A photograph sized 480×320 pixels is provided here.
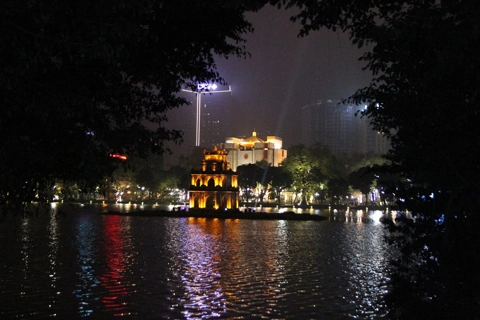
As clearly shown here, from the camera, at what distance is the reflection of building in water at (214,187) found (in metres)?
66.8

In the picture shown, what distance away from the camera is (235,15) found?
9680 mm

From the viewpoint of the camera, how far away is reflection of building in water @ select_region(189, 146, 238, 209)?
66.8m

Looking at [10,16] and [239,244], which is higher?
[10,16]

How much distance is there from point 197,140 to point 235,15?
177 meters

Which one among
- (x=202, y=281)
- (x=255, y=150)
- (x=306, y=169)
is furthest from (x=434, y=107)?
(x=255, y=150)

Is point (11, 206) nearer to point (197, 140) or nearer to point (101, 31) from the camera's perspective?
point (101, 31)

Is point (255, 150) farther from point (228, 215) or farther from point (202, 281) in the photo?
point (202, 281)

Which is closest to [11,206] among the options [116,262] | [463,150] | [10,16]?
[10,16]

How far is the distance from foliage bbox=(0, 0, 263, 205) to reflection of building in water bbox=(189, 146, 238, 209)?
56.0m

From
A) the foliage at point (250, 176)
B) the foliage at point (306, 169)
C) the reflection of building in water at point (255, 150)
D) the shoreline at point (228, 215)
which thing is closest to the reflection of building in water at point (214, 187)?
the shoreline at point (228, 215)

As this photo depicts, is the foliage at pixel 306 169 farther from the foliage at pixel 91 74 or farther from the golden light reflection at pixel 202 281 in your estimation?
the foliage at pixel 91 74

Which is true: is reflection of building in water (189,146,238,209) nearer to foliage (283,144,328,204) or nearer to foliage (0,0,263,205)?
foliage (283,144,328,204)

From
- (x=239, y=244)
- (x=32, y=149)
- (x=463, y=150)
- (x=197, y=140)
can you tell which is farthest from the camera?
(x=197, y=140)

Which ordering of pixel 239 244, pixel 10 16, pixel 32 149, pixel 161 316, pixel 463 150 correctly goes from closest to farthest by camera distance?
pixel 10 16
pixel 463 150
pixel 32 149
pixel 161 316
pixel 239 244
